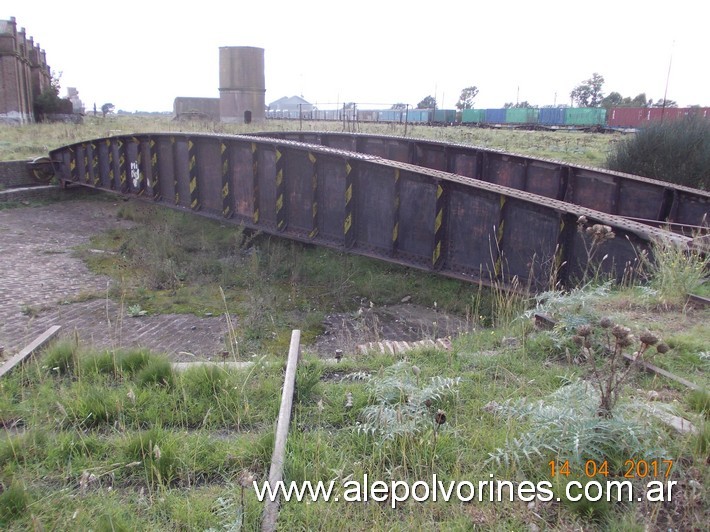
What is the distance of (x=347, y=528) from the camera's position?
2.45 meters

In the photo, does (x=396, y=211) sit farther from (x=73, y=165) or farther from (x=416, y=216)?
(x=73, y=165)

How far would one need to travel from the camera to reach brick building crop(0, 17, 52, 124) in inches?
1330

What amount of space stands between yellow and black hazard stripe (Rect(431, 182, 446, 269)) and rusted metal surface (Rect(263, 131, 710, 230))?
2.70m

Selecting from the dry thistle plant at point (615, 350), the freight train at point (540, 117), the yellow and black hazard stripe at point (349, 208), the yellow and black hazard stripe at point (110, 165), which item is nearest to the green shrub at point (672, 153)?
the yellow and black hazard stripe at point (349, 208)

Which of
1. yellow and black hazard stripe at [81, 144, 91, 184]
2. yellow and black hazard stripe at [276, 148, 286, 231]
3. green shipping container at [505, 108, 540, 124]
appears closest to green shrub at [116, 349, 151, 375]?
yellow and black hazard stripe at [276, 148, 286, 231]

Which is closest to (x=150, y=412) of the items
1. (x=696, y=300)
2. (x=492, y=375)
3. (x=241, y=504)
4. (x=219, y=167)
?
(x=241, y=504)

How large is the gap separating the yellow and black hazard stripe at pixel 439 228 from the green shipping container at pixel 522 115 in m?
51.4

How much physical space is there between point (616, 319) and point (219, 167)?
8.08 metres

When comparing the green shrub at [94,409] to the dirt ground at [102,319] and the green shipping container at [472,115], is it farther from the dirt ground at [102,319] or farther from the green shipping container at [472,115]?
the green shipping container at [472,115]

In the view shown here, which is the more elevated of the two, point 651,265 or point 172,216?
point 651,265

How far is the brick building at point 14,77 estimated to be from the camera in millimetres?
33781

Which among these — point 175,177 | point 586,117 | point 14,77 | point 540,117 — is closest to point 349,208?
point 175,177

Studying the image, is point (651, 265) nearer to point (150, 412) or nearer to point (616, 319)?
point (616, 319)

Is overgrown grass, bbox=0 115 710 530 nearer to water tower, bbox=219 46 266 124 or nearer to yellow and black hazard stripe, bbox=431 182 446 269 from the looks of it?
yellow and black hazard stripe, bbox=431 182 446 269
